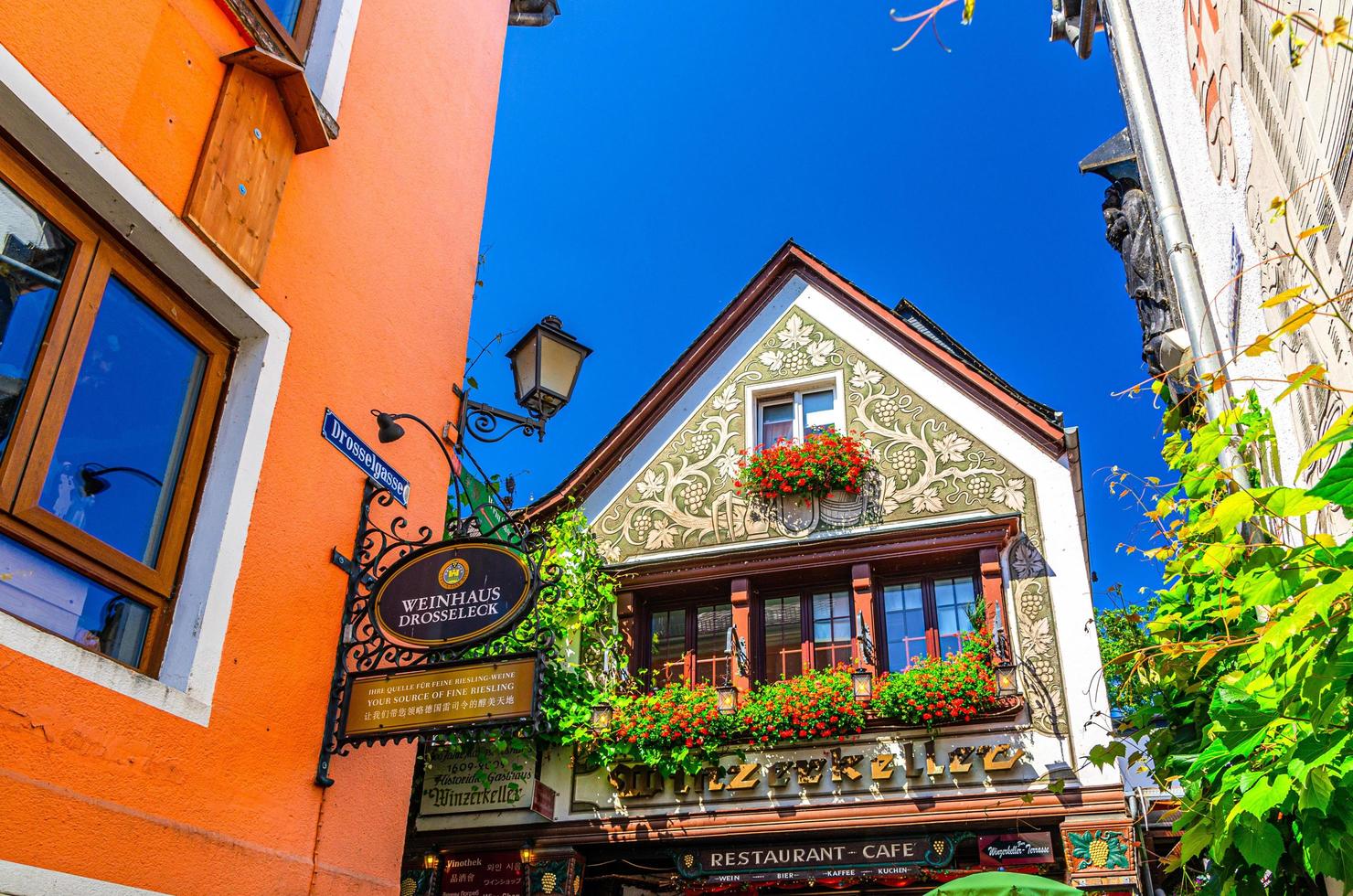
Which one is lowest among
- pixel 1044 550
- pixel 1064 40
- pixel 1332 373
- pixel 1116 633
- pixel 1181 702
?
pixel 1181 702

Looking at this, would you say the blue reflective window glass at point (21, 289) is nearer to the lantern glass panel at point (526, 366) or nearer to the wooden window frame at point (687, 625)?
the lantern glass panel at point (526, 366)

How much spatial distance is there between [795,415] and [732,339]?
1.47 meters

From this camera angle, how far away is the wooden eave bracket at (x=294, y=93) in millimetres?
5137

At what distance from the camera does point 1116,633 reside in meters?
17.3

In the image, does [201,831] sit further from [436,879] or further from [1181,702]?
[436,879]

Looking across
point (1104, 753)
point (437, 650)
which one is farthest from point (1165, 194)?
point (437, 650)

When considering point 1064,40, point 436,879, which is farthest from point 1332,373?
point 1064,40

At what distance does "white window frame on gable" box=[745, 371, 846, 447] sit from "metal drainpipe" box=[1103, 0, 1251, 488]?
457 centimetres

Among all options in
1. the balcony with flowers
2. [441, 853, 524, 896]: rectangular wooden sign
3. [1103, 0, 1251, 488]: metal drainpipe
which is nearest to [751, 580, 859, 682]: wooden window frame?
the balcony with flowers

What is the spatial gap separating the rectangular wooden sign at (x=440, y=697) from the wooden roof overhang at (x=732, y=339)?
831 cm

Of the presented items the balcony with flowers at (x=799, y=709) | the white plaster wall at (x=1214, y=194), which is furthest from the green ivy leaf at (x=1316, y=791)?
the balcony with flowers at (x=799, y=709)

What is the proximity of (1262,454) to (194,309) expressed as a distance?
5521 mm

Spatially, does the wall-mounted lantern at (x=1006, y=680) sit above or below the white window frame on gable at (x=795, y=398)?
below

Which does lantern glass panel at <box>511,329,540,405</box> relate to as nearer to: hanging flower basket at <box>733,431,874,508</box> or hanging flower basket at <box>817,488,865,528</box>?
hanging flower basket at <box>733,431,874,508</box>
